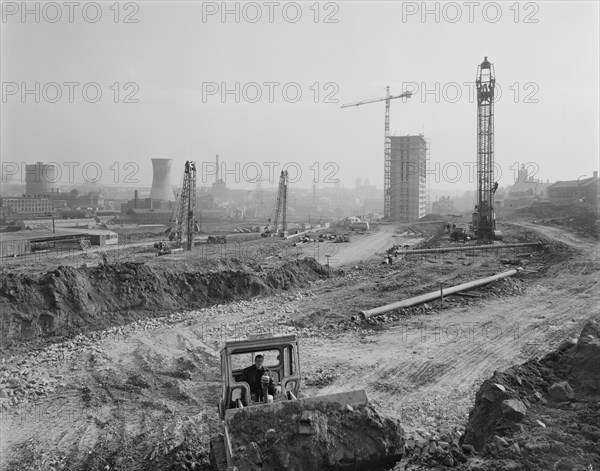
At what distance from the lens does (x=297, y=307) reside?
1661 centimetres

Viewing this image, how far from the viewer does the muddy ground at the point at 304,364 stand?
7637mm

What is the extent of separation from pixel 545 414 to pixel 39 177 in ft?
302

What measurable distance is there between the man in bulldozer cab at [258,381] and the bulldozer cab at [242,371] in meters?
0.06

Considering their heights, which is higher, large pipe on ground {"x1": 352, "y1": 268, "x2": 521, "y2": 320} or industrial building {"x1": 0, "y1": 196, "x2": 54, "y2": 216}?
industrial building {"x1": 0, "y1": 196, "x2": 54, "y2": 216}

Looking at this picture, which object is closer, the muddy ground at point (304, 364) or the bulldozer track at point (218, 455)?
the bulldozer track at point (218, 455)

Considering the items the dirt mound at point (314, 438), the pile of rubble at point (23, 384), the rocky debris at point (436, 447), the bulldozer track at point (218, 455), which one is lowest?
the pile of rubble at point (23, 384)

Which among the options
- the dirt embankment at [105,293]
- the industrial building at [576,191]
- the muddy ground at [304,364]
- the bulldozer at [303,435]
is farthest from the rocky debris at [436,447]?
the industrial building at [576,191]

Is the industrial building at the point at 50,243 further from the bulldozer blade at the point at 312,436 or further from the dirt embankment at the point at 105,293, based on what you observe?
the bulldozer blade at the point at 312,436

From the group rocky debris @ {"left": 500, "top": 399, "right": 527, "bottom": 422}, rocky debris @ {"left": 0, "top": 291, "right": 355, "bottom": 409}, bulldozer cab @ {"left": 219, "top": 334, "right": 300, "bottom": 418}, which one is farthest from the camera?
rocky debris @ {"left": 0, "top": 291, "right": 355, "bottom": 409}

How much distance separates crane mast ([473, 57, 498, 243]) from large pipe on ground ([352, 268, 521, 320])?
11379mm

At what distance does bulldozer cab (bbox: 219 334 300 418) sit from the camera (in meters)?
6.34

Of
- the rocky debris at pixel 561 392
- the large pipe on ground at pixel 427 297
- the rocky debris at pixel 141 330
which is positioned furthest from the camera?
the large pipe on ground at pixel 427 297

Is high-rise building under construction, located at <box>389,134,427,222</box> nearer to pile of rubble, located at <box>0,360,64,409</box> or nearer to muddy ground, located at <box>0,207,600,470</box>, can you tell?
muddy ground, located at <box>0,207,600,470</box>

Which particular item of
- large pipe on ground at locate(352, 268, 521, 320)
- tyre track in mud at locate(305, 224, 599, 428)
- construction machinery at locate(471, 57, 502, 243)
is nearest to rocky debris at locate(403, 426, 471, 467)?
tyre track in mud at locate(305, 224, 599, 428)
